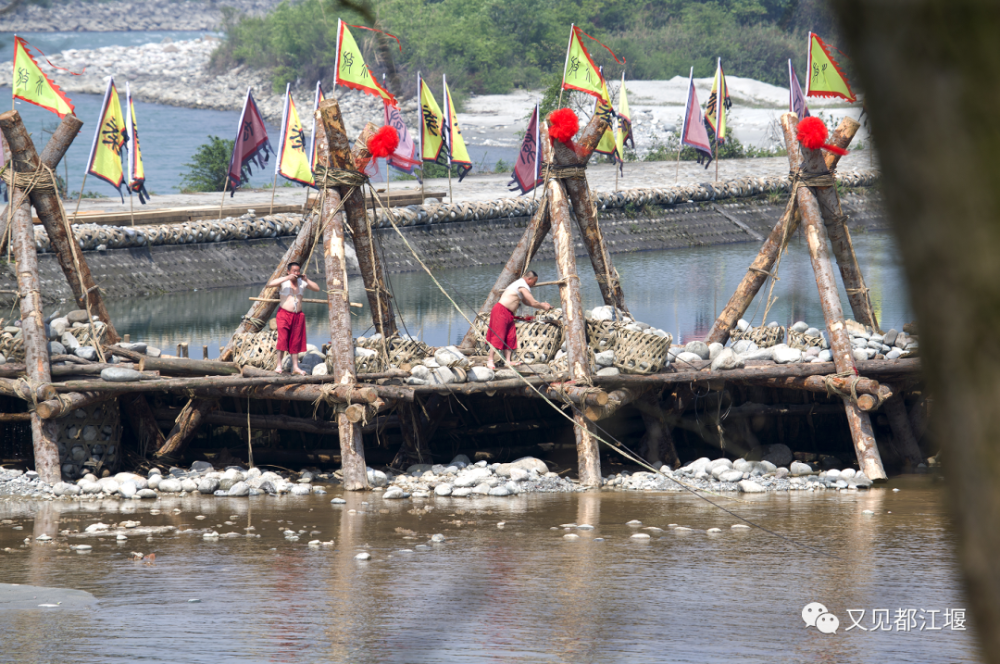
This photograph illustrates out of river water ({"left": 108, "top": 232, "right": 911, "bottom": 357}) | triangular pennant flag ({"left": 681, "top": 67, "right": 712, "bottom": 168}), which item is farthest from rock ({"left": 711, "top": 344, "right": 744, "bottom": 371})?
triangular pennant flag ({"left": 681, "top": 67, "right": 712, "bottom": 168})

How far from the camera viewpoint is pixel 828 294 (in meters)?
10.6

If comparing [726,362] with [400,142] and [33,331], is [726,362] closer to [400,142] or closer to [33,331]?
[33,331]

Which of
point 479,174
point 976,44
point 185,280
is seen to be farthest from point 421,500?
point 479,174

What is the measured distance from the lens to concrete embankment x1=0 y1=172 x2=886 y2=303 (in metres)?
23.9

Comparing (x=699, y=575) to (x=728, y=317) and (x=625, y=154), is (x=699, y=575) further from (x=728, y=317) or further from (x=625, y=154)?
(x=625, y=154)

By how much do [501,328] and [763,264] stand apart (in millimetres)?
3197

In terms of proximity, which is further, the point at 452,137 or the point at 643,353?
the point at 452,137

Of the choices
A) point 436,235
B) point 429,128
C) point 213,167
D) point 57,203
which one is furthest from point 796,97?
point 57,203

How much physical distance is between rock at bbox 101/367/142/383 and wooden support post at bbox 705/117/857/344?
249 inches

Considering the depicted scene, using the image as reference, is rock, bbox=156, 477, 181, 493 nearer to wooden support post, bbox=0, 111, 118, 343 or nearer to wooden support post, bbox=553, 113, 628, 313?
wooden support post, bbox=0, 111, 118, 343

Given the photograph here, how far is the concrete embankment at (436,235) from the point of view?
23.9 metres

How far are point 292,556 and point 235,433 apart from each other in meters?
3.93

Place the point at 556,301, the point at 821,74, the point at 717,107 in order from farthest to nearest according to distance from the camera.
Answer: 1. the point at 717,107
2. the point at 556,301
3. the point at 821,74

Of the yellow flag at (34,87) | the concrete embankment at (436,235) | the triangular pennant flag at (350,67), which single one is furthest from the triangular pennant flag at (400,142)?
the yellow flag at (34,87)
